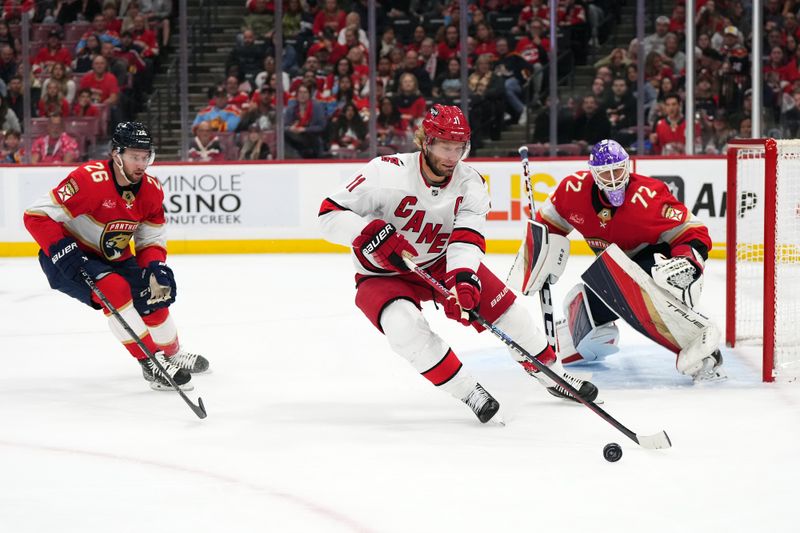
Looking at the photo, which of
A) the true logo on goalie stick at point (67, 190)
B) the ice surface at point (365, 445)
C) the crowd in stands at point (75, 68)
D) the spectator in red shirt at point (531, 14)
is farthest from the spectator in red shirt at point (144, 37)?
the true logo on goalie stick at point (67, 190)

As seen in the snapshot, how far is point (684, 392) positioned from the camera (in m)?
3.84

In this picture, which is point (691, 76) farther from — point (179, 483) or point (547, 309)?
point (179, 483)

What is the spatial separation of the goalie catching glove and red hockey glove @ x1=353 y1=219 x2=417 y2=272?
1.07m

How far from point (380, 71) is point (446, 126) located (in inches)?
228

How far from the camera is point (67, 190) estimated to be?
12.9 feet

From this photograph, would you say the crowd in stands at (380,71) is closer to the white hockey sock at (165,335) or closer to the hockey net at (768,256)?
the hockey net at (768,256)

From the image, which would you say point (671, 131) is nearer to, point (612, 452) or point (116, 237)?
point (116, 237)

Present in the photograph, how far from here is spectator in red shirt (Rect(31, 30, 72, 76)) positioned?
9.25 metres

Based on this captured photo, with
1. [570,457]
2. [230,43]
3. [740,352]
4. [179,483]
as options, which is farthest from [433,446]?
[230,43]

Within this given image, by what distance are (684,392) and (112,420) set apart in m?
1.93

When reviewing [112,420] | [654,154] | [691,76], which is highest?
[691,76]

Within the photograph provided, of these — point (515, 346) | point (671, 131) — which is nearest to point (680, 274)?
point (515, 346)

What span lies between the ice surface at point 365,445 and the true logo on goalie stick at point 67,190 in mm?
709

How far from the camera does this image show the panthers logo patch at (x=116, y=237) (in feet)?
13.2
